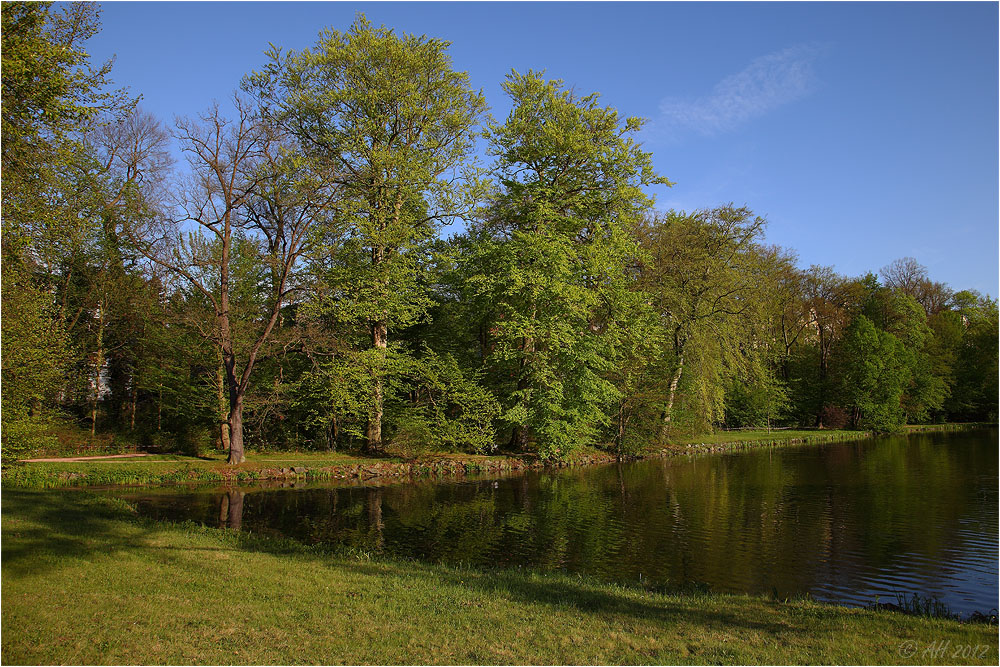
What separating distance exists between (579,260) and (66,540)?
70.2ft

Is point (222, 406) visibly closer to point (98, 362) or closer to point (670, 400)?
point (98, 362)

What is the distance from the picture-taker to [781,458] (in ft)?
98.8

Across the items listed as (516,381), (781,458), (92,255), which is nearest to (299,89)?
(92,255)

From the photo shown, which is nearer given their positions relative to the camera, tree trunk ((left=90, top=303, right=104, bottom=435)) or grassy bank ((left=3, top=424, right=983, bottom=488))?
grassy bank ((left=3, top=424, right=983, bottom=488))

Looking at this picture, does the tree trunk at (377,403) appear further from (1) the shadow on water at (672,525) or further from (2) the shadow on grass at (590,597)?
(2) the shadow on grass at (590,597)

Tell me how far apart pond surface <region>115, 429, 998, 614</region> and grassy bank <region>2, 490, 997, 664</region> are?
7.27 ft

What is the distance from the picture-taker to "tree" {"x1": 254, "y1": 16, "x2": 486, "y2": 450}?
2439 centimetres

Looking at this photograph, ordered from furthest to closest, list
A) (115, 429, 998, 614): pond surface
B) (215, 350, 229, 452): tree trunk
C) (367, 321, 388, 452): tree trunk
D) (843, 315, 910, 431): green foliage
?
(843, 315, 910, 431): green foliage
(367, 321, 388, 452): tree trunk
(215, 350, 229, 452): tree trunk
(115, 429, 998, 614): pond surface

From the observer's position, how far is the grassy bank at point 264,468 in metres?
18.2

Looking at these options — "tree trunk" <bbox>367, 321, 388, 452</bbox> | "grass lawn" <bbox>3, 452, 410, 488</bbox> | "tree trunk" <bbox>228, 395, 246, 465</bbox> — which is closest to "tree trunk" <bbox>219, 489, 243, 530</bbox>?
"grass lawn" <bbox>3, 452, 410, 488</bbox>

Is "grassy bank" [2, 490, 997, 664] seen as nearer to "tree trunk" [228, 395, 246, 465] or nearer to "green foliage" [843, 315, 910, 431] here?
"tree trunk" [228, 395, 246, 465]

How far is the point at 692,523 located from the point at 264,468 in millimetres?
14534

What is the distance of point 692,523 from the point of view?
48.6 ft

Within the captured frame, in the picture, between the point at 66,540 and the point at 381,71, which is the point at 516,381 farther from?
the point at 66,540
